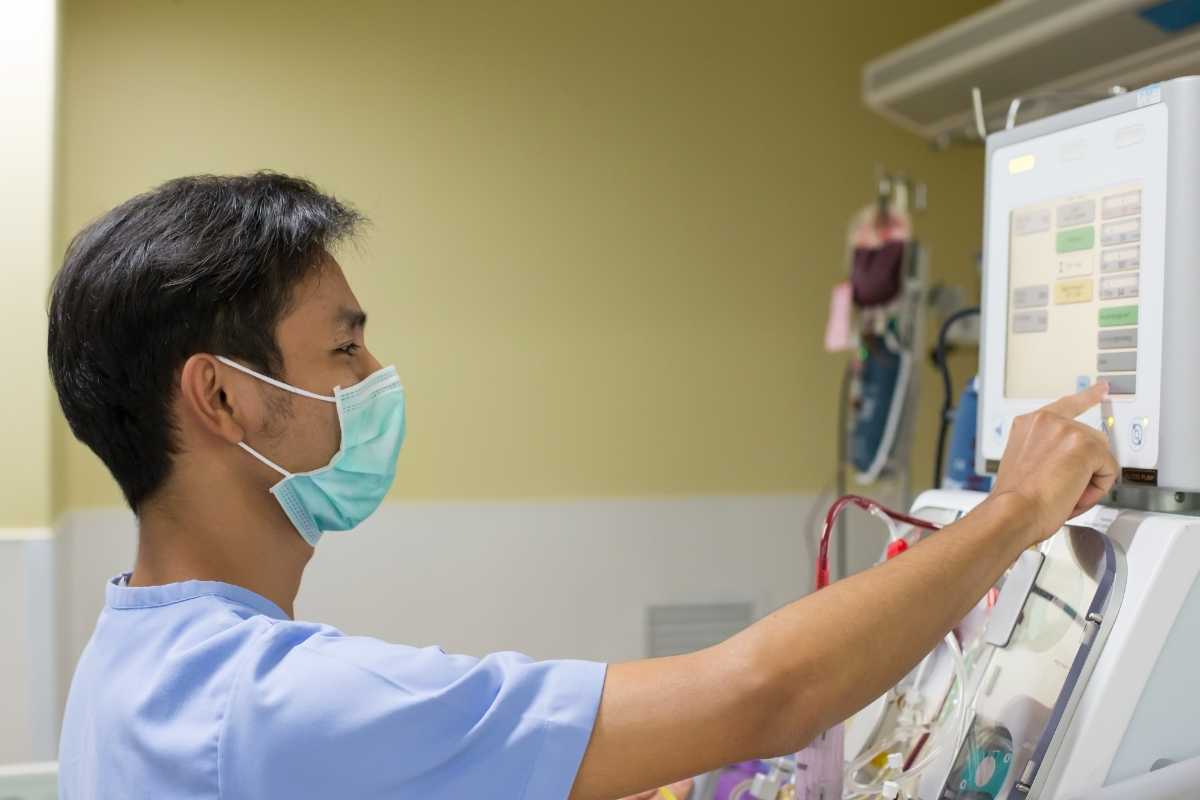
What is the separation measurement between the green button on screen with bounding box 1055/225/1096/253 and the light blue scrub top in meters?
0.70

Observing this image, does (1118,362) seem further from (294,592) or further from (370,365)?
(294,592)

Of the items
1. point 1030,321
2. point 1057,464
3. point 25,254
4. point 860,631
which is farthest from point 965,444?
point 25,254

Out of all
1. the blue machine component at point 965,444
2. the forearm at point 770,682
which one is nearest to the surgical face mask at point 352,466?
the forearm at point 770,682

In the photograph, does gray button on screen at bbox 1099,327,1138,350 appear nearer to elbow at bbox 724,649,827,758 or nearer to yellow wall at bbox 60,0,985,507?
elbow at bbox 724,649,827,758

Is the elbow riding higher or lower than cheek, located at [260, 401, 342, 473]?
lower

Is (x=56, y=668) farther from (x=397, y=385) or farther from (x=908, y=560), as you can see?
(x=908, y=560)

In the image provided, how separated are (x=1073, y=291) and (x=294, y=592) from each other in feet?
2.88

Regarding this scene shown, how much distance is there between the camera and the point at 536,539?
330 centimetres

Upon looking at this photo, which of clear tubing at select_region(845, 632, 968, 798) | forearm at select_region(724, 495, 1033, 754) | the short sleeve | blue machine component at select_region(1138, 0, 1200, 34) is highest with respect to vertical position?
blue machine component at select_region(1138, 0, 1200, 34)

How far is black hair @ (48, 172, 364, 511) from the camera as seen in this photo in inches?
39.2

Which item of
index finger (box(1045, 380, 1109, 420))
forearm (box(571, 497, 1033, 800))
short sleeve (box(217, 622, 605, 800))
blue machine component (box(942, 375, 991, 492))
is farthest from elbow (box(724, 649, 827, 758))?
blue machine component (box(942, 375, 991, 492))

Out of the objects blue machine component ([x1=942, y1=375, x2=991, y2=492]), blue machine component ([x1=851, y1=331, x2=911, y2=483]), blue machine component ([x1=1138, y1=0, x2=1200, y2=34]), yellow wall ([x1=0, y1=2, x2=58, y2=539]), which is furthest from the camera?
blue machine component ([x1=851, y1=331, x2=911, y2=483])

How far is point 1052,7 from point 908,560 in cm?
206

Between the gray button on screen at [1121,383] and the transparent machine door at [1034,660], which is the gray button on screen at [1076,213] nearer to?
the gray button on screen at [1121,383]
